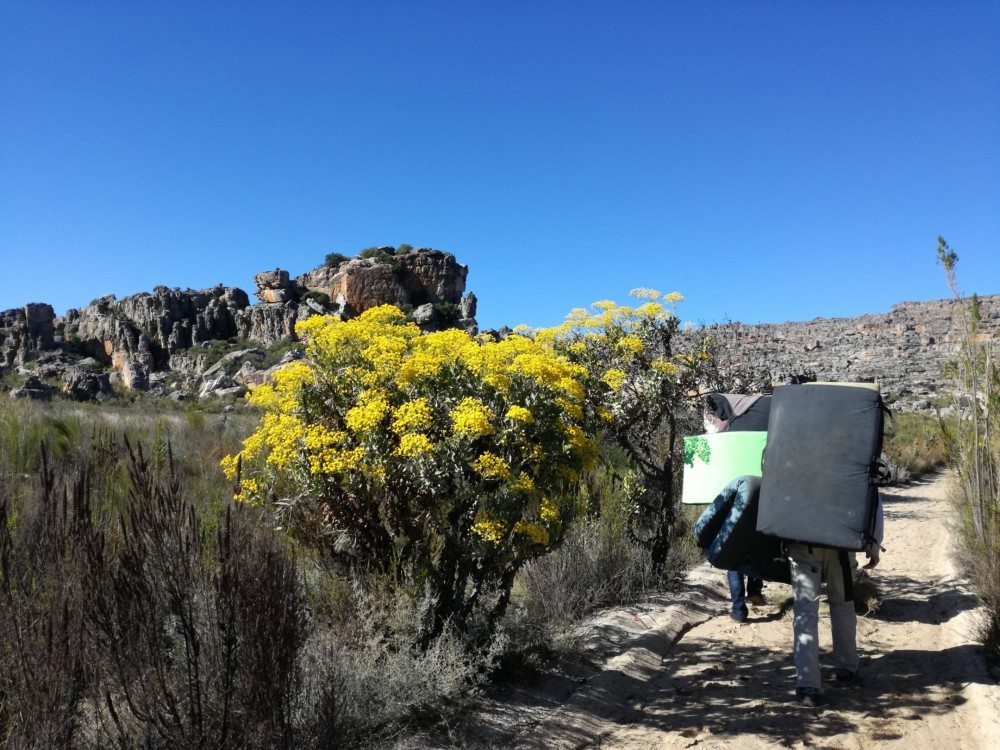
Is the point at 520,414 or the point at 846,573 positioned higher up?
the point at 520,414

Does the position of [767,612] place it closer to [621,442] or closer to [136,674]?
[621,442]

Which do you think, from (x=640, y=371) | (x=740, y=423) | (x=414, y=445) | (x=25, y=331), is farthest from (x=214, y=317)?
(x=414, y=445)

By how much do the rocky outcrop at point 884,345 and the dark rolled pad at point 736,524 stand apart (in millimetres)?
21444

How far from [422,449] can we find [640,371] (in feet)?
9.90

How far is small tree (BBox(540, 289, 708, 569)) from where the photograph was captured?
550 cm

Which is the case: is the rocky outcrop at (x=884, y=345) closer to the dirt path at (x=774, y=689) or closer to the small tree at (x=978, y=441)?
the small tree at (x=978, y=441)

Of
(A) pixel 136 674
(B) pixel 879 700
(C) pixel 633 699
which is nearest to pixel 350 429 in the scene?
(A) pixel 136 674

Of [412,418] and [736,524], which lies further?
[736,524]

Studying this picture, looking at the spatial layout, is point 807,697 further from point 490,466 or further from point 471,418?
point 471,418

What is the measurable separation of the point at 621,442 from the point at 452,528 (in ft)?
8.69

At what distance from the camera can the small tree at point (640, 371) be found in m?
5.50

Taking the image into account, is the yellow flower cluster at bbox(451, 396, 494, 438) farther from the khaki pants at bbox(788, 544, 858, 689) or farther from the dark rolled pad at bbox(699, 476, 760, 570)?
the khaki pants at bbox(788, 544, 858, 689)

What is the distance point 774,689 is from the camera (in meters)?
4.45

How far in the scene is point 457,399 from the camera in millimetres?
3818
